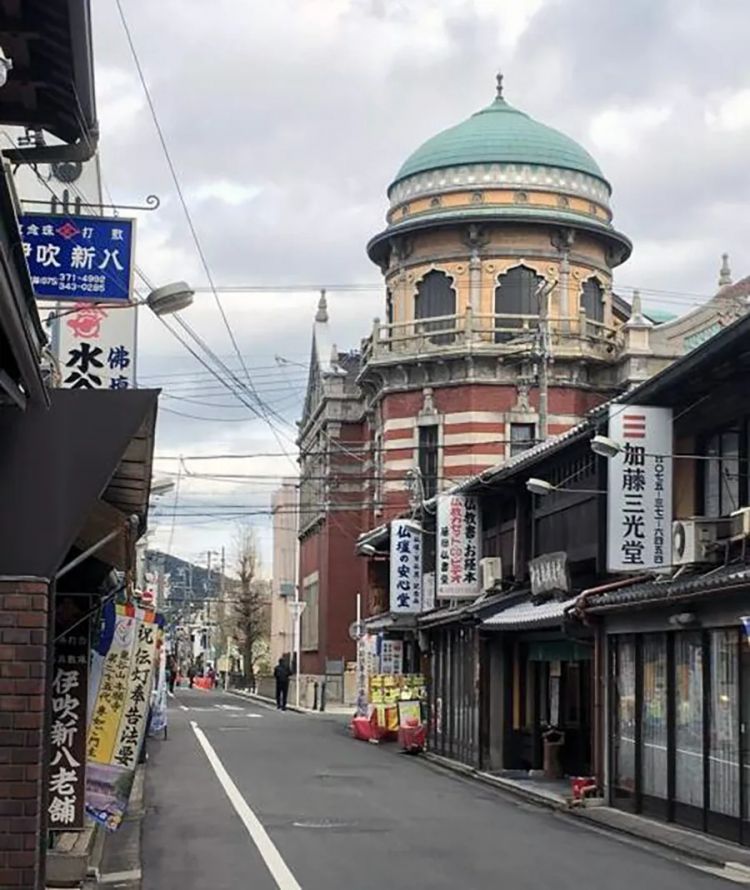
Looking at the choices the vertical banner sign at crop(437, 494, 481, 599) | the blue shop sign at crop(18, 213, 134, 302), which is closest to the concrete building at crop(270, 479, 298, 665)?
the vertical banner sign at crop(437, 494, 481, 599)

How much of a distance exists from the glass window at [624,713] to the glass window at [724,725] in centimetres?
294

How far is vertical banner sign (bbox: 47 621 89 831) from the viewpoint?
41.4 feet

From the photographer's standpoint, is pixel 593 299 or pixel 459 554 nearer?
pixel 459 554

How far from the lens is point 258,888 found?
13.0 m

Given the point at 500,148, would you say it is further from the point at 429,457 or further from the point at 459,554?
the point at 459,554

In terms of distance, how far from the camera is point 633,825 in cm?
1859

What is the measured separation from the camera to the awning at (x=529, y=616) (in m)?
23.0

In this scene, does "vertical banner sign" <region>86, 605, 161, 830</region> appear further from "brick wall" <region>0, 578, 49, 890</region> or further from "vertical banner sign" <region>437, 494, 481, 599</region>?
"vertical banner sign" <region>437, 494, 481, 599</region>

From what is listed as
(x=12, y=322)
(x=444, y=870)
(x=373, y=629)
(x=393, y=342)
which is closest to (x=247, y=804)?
(x=444, y=870)

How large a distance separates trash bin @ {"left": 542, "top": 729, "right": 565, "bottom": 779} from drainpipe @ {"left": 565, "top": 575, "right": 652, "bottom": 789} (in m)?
3.15

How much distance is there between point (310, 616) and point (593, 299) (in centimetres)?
2352

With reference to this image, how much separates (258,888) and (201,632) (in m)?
129

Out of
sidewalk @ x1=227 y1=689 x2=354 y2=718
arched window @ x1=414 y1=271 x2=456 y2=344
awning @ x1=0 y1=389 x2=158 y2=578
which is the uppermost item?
arched window @ x1=414 y1=271 x2=456 y2=344

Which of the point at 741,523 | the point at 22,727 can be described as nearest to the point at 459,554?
the point at 741,523
